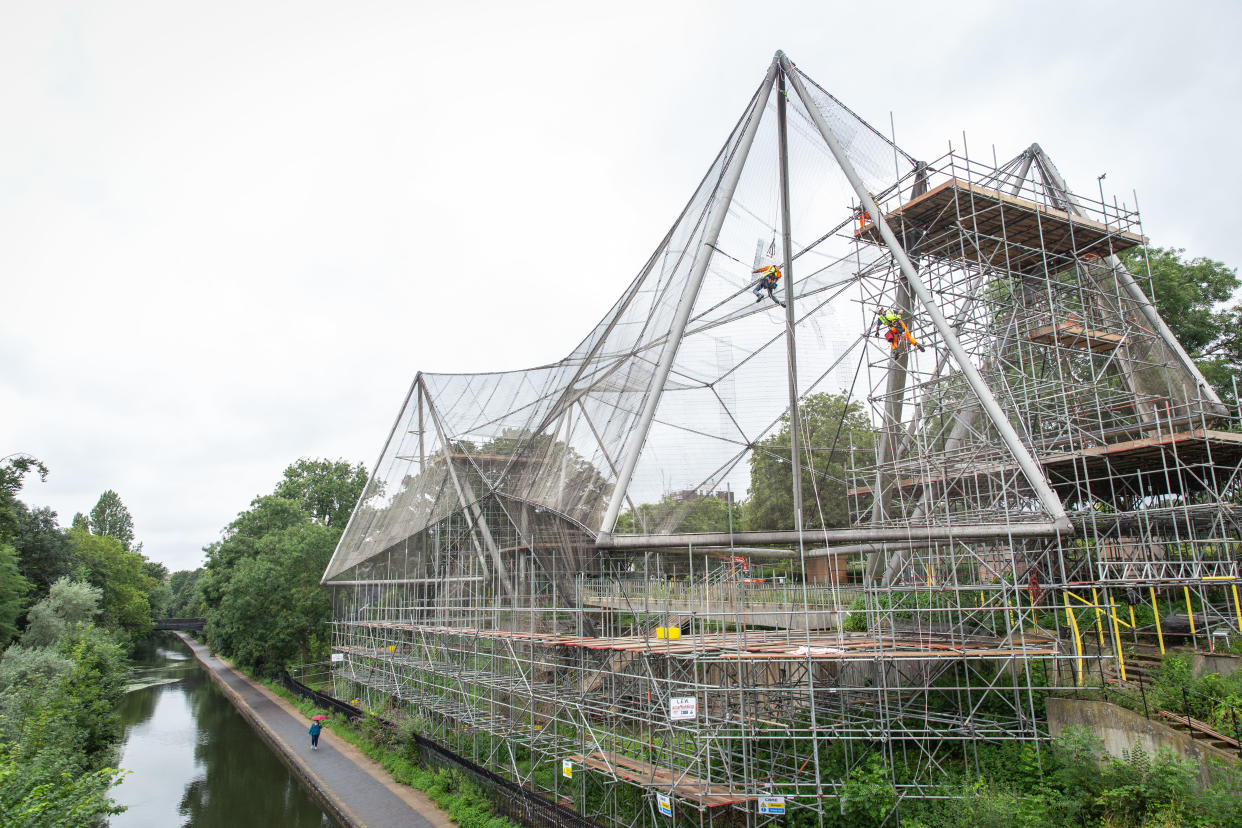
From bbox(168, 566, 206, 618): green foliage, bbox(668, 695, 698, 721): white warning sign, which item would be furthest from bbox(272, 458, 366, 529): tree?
bbox(668, 695, 698, 721): white warning sign

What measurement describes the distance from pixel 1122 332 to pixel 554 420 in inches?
528

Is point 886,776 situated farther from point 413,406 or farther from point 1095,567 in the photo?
point 413,406

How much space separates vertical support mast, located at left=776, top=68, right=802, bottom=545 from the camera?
1213cm

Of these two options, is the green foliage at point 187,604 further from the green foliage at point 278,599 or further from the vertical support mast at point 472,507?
the vertical support mast at point 472,507

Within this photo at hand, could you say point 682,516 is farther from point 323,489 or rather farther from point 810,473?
point 323,489

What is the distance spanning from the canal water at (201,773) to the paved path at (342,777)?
1.52ft

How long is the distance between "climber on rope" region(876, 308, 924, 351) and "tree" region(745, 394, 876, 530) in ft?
4.75

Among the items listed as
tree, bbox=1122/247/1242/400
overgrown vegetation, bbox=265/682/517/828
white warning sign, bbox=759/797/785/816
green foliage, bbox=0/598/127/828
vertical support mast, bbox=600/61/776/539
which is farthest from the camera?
tree, bbox=1122/247/1242/400

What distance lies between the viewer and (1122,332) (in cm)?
1666

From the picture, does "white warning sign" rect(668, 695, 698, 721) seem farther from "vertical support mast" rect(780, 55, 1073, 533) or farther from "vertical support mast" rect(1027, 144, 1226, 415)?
"vertical support mast" rect(1027, 144, 1226, 415)

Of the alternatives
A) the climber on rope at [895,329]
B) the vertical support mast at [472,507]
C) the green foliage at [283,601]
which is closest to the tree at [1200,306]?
the climber on rope at [895,329]

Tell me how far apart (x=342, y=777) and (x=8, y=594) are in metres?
15.7

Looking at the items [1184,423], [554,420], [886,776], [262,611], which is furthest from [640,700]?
[262,611]

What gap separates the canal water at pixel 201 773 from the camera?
16453mm
